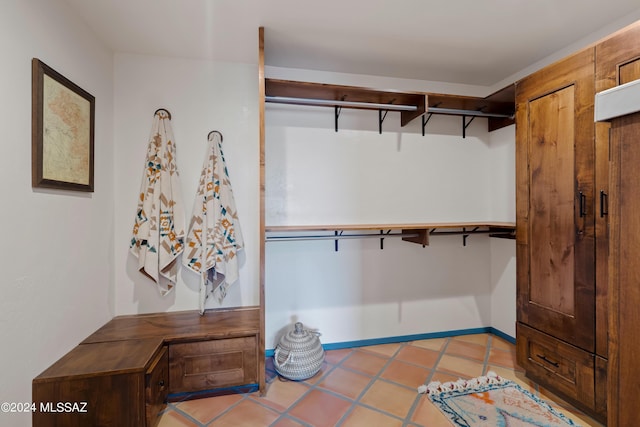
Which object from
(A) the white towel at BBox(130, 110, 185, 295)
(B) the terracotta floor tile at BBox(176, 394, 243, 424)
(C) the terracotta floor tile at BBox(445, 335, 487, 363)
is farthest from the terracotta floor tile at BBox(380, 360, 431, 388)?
(A) the white towel at BBox(130, 110, 185, 295)

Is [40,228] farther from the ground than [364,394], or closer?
farther from the ground

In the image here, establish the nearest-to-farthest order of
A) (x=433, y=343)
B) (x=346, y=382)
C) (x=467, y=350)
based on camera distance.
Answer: (x=346, y=382), (x=467, y=350), (x=433, y=343)

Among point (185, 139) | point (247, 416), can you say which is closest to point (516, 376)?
point (247, 416)

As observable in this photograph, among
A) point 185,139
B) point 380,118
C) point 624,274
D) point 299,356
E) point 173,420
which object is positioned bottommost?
point 173,420

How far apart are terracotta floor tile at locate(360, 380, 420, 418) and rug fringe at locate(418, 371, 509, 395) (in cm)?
9

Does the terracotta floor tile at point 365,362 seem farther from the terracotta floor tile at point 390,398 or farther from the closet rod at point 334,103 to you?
the closet rod at point 334,103

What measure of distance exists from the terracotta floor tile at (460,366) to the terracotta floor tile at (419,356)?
0.06m

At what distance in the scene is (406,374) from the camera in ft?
6.97

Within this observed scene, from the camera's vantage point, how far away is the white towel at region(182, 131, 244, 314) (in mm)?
2109

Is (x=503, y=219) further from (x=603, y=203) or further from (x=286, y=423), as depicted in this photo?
(x=286, y=423)

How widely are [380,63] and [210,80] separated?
4.49 feet

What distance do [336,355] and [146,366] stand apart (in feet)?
4.71

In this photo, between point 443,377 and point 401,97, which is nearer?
point 443,377

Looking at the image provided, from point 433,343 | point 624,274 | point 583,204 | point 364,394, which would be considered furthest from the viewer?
point 433,343
